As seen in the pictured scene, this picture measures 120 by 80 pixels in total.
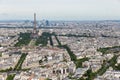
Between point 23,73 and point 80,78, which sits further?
point 23,73

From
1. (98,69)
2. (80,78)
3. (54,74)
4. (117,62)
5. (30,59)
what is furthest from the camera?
(30,59)

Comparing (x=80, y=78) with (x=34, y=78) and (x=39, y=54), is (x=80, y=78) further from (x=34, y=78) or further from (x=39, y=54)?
(x=39, y=54)

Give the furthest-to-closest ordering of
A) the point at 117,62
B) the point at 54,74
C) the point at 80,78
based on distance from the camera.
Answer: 1. the point at 117,62
2. the point at 54,74
3. the point at 80,78

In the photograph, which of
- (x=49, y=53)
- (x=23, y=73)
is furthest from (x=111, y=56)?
(x=23, y=73)

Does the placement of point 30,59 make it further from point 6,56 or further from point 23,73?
point 23,73

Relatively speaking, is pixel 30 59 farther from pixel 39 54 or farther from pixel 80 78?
pixel 80 78

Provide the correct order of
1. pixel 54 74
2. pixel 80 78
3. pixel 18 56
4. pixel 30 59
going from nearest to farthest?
pixel 80 78 < pixel 54 74 < pixel 30 59 < pixel 18 56

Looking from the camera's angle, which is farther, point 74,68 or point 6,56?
point 6,56

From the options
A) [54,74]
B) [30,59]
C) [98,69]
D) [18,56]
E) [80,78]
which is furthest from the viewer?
[18,56]

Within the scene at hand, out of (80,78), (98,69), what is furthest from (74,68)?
(80,78)
